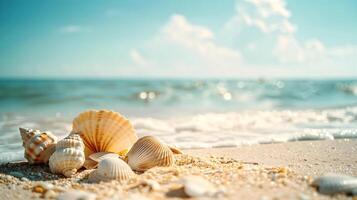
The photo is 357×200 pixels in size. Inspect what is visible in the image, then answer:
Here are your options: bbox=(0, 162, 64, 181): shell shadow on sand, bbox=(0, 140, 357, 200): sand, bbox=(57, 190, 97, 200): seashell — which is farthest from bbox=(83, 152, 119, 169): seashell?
bbox=(57, 190, 97, 200): seashell

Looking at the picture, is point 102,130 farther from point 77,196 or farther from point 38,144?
point 77,196

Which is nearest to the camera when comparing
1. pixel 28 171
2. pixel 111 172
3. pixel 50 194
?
pixel 50 194

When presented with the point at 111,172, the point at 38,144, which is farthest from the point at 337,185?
the point at 38,144

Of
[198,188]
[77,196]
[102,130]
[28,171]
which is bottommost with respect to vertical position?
[28,171]

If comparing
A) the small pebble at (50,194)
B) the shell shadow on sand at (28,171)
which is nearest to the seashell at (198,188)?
the small pebble at (50,194)

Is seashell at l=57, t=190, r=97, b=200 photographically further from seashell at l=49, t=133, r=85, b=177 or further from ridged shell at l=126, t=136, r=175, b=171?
ridged shell at l=126, t=136, r=175, b=171

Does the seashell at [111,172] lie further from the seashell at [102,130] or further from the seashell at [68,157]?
the seashell at [102,130]

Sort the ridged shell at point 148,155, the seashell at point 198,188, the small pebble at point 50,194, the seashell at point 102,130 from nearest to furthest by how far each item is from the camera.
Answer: the seashell at point 198,188
the small pebble at point 50,194
the ridged shell at point 148,155
the seashell at point 102,130
